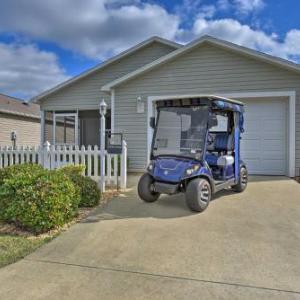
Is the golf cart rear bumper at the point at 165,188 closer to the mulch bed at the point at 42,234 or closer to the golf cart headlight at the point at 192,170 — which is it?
the golf cart headlight at the point at 192,170

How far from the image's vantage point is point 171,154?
5949mm

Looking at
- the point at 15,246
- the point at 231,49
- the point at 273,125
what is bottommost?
the point at 15,246

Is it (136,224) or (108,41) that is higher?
(108,41)

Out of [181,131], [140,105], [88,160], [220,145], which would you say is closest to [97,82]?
[140,105]

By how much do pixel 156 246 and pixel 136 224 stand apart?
928 mm

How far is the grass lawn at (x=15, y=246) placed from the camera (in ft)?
12.5

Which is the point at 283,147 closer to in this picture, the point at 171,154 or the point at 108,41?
the point at 171,154

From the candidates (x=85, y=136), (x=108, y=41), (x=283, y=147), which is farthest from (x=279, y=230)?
(x=108, y=41)

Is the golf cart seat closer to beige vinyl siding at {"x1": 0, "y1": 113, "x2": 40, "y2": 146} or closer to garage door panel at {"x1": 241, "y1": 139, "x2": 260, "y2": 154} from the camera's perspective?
garage door panel at {"x1": 241, "y1": 139, "x2": 260, "y2": 154}

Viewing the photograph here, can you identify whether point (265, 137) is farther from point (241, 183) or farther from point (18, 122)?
point (18, 122)

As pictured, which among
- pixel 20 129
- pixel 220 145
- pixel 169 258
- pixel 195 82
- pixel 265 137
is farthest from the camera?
pixel 20 129

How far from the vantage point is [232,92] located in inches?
383

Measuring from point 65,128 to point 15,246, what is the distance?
1064cm

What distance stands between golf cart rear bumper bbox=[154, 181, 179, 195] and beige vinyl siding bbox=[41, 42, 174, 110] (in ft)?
26.5
